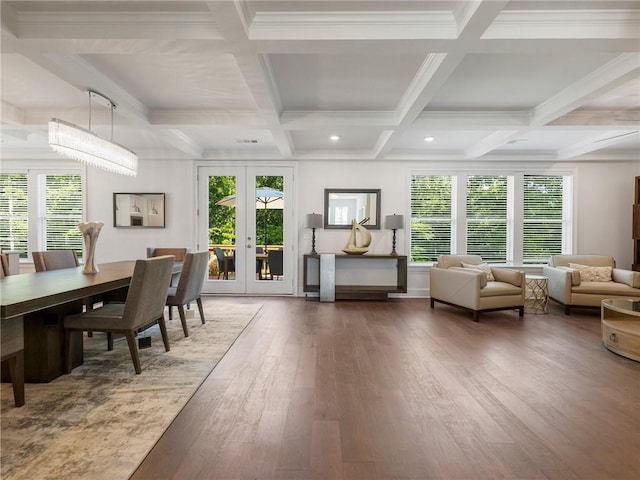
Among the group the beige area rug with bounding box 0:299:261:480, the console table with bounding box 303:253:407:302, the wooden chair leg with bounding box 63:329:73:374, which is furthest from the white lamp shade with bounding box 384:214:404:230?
the wooden chair leg with bounding box 63:329:73:374

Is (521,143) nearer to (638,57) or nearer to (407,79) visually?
(638,57)

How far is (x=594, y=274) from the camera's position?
505 centimetres

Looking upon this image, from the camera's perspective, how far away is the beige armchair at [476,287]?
14.6ft

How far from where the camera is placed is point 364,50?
7.73ft

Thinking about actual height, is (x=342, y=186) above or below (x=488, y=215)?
above

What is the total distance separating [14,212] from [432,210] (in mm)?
7632

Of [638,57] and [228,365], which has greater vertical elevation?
[638,57]

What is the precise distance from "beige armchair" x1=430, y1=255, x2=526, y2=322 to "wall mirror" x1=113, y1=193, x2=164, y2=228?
15.9ft

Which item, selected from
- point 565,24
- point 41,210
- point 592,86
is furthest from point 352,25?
point 41,210

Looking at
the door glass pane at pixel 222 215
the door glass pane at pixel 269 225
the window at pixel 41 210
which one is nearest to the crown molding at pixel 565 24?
the door glass pane at pixel 269 225

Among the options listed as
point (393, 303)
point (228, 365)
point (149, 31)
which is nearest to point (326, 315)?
point (393, 303)

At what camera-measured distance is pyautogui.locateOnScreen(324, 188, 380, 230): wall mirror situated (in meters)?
6.04

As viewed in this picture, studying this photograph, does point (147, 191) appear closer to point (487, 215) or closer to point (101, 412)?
point (101, 412)

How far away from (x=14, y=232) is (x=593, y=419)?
8400 millimetres
